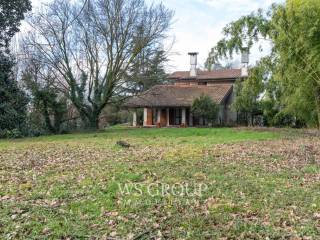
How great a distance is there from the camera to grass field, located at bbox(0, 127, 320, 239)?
16.3ft

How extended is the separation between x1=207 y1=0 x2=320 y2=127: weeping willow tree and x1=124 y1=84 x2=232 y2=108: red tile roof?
8.00 m

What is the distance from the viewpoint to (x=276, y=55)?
22750mm

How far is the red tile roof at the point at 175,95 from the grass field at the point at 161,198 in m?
25.0

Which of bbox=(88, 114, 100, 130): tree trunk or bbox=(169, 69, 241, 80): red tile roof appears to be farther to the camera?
bbox=(169, 69, 241, 80): red tile roof

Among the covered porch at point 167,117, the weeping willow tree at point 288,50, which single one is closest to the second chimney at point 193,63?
the covered porch at point 167,117

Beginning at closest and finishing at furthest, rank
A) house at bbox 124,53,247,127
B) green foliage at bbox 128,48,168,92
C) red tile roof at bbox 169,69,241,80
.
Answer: green foliage at bbox 128,48,168,92 < house at bbox 124,53,247,127 < red tile roof at bbox 169,69,241,80

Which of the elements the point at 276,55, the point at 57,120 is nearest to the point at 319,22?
the point at 276,55

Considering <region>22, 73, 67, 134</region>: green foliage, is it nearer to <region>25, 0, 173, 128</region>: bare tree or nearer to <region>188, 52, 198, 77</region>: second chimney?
<region>25, 0, 173, 128</region>: bare tree

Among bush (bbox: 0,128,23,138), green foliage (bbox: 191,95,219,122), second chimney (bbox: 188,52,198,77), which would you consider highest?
second chimney (bbox: 188,52,198,77)

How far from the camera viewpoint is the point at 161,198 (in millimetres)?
6254

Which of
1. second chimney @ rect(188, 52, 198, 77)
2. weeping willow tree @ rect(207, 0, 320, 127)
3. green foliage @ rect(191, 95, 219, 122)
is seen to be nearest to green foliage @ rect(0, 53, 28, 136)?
weeping willow tree @ rect(207, 0, 320, 127)

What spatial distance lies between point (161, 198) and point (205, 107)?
27.0 m

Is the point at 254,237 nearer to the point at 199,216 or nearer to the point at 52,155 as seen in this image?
the point at 199,216

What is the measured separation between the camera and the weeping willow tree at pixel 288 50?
56.8 feet
